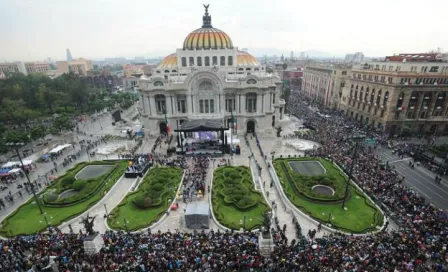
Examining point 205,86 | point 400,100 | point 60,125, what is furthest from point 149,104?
point 400,100

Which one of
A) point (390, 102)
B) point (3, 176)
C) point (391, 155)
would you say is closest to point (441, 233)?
point (391, 155)

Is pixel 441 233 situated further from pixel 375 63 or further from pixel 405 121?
pixel 375 63

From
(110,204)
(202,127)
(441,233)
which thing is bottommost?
(110,204)

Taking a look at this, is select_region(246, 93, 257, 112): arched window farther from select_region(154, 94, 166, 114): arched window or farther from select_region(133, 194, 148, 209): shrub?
select_region(133, 194, 148, 209): shrub

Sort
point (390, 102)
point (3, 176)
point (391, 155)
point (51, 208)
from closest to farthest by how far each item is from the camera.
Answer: point (51, 208)
point (3, 176)
point (391, 155)
point (390, 102)

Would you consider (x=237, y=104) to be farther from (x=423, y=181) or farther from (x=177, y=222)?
(x=423, y=181)

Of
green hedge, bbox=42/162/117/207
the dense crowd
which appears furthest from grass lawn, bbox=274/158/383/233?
green hedge, bbox=42/162/117/207
